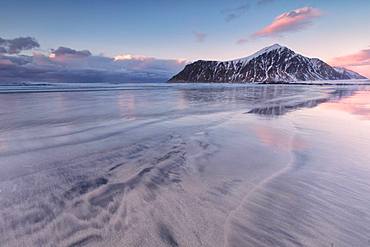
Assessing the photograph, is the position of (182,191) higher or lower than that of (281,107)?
higher

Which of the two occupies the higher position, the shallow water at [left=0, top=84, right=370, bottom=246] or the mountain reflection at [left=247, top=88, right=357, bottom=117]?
the shallow water at [left=0, top=84, right=370, bottom=246]

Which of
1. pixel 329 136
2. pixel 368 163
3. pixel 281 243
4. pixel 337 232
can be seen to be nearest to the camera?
pixel 281 243

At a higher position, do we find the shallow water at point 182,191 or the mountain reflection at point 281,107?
the shallow water at point 182,191

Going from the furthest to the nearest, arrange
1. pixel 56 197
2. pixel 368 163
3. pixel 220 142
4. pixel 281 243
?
pixel 220 142 → pixel 368 163 → pixel 56 197 → pixel 281 243

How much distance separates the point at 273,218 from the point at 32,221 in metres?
2.74

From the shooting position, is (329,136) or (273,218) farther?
(329,136)

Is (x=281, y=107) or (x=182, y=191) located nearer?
(x=182, y=191)

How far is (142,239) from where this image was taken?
8.12ft

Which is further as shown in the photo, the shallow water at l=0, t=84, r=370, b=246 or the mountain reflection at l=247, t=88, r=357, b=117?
the mountain reflection at l=247, t=88, r=357, b=117

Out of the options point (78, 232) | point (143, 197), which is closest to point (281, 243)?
point (143, 197)

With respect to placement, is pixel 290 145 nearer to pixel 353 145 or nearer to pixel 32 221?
pixel 353 145

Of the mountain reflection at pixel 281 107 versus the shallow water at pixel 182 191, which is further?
the mountain reflection at pixel 281 107

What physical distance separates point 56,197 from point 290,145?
534 cm

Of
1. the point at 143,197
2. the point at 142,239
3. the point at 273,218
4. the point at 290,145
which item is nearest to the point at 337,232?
the point at 273,218
